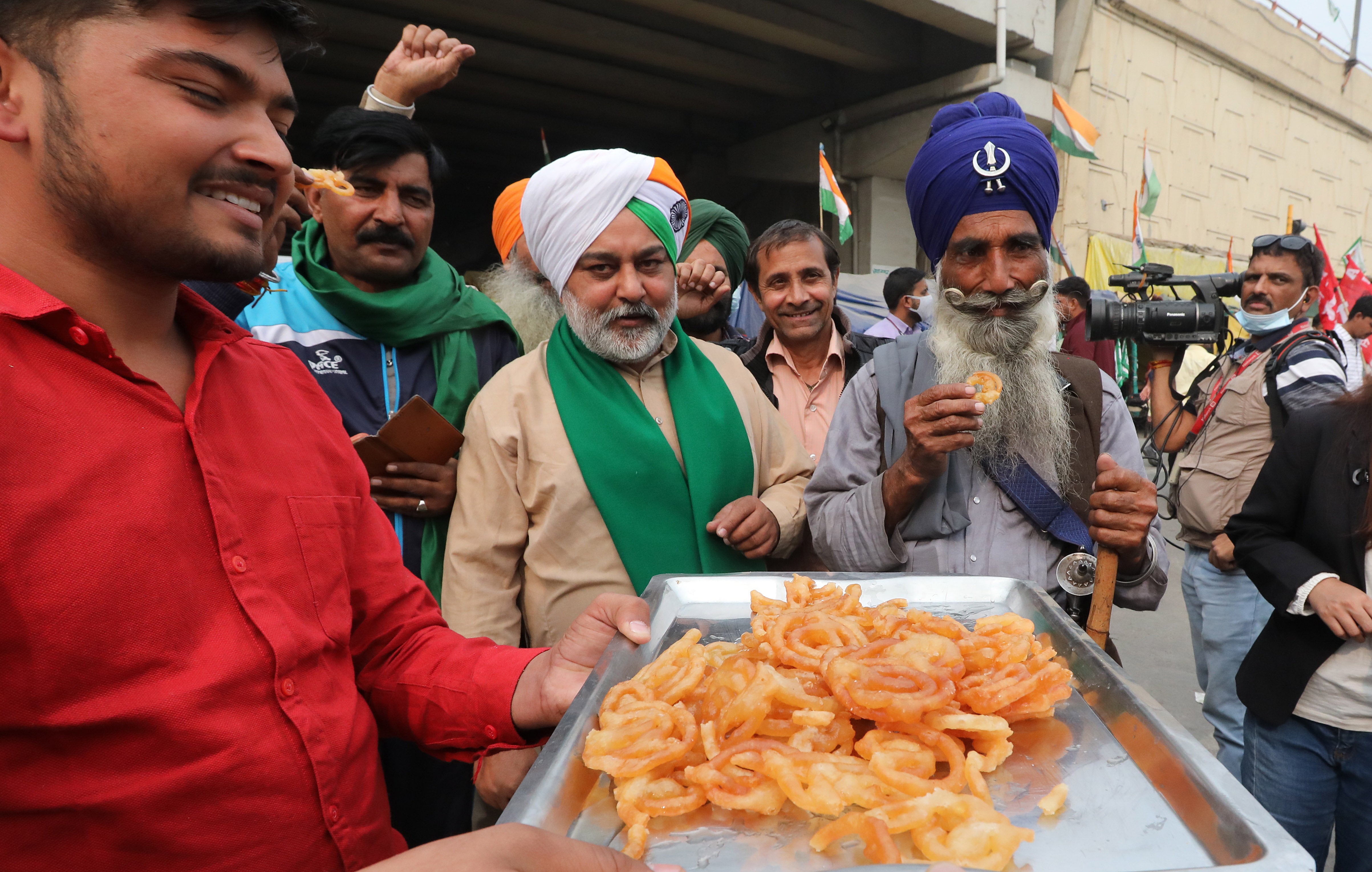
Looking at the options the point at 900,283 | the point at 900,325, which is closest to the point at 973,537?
the point at 900,325

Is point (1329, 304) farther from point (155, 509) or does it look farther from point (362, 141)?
point (155, 509)

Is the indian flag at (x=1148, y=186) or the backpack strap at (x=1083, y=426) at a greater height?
the indian flag at (x=1148, y=186)

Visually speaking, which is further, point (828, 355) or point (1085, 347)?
point (1085, 347)

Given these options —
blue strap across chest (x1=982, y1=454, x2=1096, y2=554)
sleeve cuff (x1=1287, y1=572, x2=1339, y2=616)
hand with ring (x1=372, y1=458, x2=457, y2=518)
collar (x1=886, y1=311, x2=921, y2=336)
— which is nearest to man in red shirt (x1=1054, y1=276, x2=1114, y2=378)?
collar (x1=886, y1=311, x2=921, y2=336)

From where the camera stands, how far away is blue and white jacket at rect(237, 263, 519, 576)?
247 centimetres

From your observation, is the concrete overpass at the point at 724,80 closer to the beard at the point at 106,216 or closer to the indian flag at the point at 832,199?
the indian flag at the point at 832,199

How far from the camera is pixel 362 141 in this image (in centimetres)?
263

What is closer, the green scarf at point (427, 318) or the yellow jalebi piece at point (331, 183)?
the yellow jalebi piece at point (331, 183)

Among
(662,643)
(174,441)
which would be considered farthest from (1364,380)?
(174,441)

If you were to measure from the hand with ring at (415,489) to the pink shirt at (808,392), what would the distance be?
1.62 metres

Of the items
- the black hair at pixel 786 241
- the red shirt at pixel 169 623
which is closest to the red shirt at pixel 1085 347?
the black hair at pixel 786 241

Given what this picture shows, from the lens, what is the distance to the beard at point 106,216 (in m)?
1.03

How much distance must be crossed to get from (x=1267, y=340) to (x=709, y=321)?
2.78 metres

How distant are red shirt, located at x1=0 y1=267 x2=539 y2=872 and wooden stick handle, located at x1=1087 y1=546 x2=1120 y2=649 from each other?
1549 millimetres
